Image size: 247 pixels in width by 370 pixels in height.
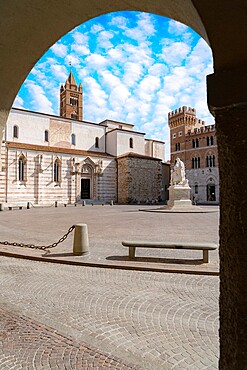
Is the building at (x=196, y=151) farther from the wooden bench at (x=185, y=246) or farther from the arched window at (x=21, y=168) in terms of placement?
the wooden bench at (x=185, y=246)

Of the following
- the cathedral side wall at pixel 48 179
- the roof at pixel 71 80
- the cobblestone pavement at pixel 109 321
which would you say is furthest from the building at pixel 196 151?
the cobblestone pavement at pixel 109 321

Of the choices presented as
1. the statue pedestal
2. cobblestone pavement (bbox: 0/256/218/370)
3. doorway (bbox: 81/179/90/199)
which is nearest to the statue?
the statue pedestal

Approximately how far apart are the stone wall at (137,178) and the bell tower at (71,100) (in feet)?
70.8

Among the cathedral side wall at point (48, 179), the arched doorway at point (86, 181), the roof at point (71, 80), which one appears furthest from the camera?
the roof at point (71, 80)

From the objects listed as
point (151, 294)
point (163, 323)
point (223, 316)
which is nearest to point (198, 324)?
point (163, 323)

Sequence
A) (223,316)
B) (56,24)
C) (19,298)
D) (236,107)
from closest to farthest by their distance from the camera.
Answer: (236,107)
(223,316)
(56,24)
(19,298)

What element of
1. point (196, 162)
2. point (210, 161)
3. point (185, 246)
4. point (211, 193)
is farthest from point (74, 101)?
point (185, 246)

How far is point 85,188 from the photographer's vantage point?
41688 mm

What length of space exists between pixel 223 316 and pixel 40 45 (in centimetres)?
311

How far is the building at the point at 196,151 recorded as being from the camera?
1769 inches

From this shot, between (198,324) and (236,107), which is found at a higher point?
(236,107)

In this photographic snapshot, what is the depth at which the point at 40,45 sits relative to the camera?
2.84 m

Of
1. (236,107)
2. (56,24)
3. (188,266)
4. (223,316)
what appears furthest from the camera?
(188,266)

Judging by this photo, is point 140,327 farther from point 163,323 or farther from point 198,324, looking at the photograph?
point 198,324
